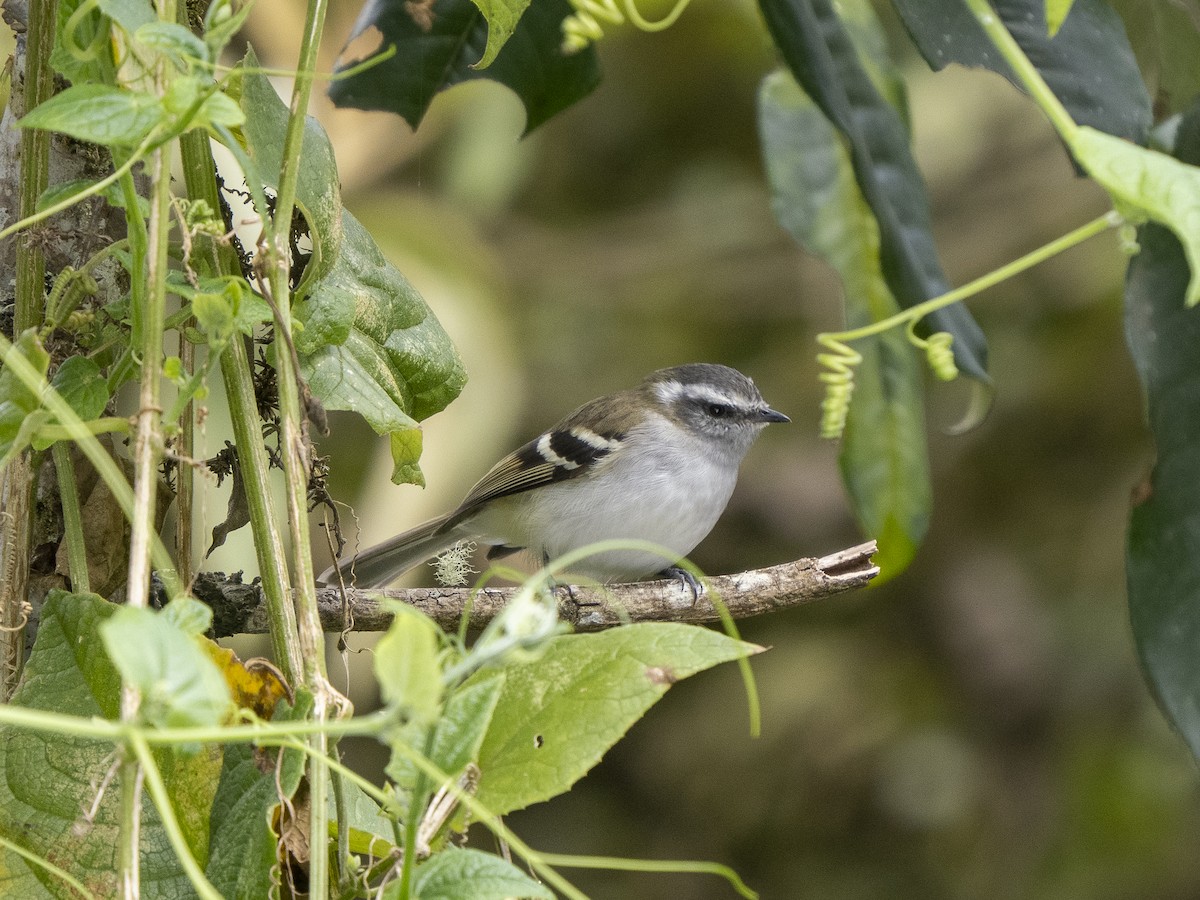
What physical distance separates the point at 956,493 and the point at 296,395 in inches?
219

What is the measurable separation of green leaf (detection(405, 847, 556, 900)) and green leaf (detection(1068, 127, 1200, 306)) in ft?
3.04

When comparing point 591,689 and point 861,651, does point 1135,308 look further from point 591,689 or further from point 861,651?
point 861,651

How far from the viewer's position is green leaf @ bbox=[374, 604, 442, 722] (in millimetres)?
1017

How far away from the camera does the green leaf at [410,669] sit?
3.34 ft

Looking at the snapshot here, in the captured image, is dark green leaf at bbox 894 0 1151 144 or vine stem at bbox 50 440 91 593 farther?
dark green leaf at bbox 894 0 1151 144

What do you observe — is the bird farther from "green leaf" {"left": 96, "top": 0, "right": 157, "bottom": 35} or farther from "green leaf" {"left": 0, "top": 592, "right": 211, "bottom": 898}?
"green leaf" {"left": 96, "top": 0, "right": 157, "bottom": 35}

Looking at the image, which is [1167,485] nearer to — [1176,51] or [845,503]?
[1176,51]

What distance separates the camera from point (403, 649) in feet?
3.37

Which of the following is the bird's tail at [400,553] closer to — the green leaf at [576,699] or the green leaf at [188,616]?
the green leaf at [576,699]

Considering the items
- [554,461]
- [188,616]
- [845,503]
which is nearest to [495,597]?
[188,616]

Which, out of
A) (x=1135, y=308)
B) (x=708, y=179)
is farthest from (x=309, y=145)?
(x=708, y=179)

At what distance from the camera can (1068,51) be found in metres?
2.26

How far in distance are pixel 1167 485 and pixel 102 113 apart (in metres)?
1.76

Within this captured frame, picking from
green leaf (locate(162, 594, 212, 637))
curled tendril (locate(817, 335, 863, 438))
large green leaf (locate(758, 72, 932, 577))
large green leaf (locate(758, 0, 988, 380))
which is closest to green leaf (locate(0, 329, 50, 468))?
green leaf (locate(162, 594, 212, 637))
